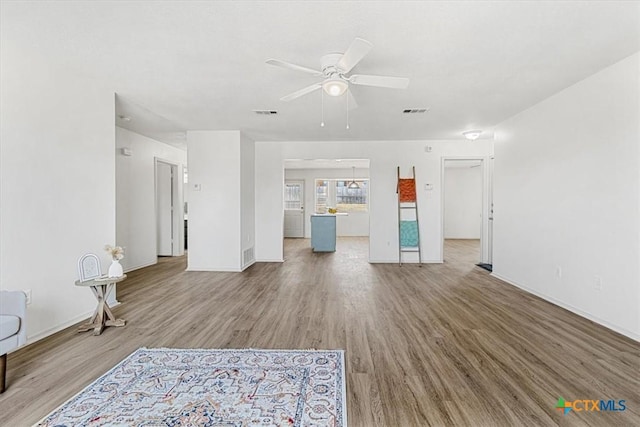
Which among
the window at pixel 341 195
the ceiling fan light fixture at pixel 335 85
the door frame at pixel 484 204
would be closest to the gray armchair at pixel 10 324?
the ceiling fan light fixture at pixel 335 85

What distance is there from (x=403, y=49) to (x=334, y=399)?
110 inches

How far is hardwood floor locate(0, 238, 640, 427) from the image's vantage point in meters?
1.83

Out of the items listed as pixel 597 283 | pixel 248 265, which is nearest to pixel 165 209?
pixel 248 265

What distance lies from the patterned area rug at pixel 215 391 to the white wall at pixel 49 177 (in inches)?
49.3

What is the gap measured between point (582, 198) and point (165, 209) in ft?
25.0

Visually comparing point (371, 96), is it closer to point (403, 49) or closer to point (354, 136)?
point (403, 49)

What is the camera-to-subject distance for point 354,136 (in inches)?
235

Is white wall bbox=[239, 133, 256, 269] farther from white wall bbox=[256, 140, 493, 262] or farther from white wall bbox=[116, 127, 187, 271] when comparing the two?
white wall bbox=[116, 127, 187, 271]

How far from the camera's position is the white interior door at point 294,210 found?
1099 cm

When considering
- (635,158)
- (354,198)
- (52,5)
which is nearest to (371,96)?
(635,158)

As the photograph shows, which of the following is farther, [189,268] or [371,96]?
[189,268]

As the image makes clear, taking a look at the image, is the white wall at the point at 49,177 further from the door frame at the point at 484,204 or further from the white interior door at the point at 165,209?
the door frame at the point at 484,204

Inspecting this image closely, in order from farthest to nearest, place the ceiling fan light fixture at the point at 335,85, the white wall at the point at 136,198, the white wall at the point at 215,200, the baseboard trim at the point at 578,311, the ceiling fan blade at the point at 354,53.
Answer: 1. the white wall at the point at 215,200
2. the white wall at the point at 136,198
3. the baseboard trim at the point at 578,311
4. the ceiling fan light fixture at the point at 335,85
5. the ceiling fan blade at the point at 354,53

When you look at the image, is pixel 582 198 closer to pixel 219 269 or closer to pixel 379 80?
pixel 379 80
